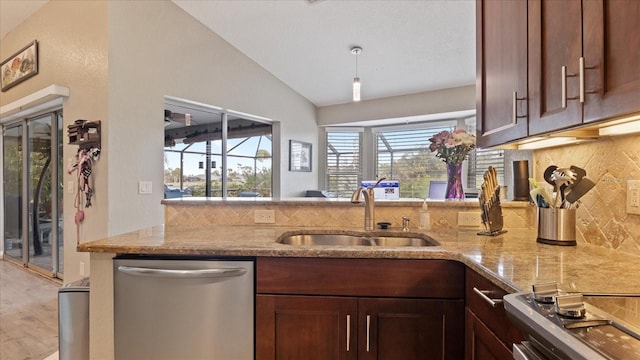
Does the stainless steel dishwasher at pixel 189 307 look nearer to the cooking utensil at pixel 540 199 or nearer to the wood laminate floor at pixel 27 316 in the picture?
the cooking utensil at pixel 540 199

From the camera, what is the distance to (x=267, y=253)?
1378 millimetres

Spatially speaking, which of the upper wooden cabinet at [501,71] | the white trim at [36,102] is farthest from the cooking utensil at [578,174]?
the white trim at [36,102]

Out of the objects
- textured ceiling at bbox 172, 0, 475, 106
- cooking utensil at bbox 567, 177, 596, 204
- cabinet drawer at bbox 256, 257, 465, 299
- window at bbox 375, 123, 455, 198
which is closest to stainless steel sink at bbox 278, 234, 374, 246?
cabinet drawer at bbox 256, 257, 465, 299

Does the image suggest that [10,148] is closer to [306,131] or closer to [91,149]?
[91,149]

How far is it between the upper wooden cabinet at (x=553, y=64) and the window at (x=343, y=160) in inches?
183

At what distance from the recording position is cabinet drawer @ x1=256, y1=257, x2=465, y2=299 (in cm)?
132

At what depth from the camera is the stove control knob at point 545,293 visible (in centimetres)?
75

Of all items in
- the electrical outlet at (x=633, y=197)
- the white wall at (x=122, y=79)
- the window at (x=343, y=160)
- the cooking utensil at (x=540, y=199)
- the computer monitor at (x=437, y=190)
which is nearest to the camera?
the electrical outlet at (x=633, y=197)

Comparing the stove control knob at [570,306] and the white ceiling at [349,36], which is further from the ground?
the white ceiling at [349,36]

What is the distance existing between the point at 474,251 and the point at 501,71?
82cm

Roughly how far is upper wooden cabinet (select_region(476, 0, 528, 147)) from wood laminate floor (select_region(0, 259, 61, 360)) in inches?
124

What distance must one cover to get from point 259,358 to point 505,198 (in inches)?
64.1

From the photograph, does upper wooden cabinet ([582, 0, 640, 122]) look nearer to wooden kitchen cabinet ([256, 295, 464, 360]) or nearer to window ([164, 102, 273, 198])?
wooden kitchen cabinet ([256, 295, 464, 360])

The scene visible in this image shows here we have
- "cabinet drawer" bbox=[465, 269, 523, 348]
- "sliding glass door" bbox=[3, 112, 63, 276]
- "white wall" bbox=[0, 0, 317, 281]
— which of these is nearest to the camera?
"cabinet drawer" bbox=[465, 269, 523, 348]
